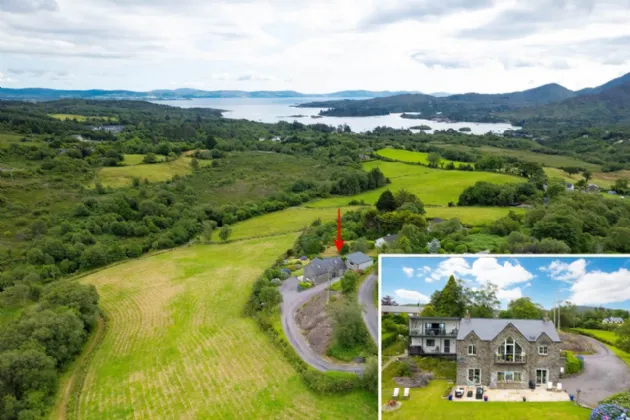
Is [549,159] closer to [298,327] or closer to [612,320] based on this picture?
[298,327]

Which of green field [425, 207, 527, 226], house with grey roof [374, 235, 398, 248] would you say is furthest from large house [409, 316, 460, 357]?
green field [425, 207, 527, 226]

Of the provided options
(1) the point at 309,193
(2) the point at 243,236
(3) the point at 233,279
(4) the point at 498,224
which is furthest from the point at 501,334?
(1) the point at 309,193

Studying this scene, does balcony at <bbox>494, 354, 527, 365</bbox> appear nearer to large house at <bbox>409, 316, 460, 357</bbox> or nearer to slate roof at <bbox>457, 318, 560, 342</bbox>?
slate roof at <bbox>457, 318, 560, 342</bbox>

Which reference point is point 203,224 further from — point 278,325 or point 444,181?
point 444,181

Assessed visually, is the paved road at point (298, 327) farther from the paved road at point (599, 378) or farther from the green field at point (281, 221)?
the green field at point (281, 221)

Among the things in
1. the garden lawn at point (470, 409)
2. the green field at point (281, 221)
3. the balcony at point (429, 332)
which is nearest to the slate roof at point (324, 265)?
the green field at point (281, 221)

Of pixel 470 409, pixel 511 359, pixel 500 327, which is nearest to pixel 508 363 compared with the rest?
pixel 511 359
